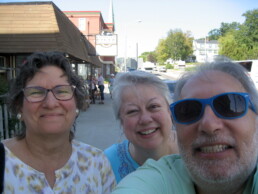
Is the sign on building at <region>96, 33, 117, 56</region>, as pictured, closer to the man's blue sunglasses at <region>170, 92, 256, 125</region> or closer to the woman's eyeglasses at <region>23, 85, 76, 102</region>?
the woman's eyeglasses at <region>23, 85, 76, 102</region>

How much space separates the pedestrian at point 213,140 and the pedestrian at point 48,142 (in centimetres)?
55

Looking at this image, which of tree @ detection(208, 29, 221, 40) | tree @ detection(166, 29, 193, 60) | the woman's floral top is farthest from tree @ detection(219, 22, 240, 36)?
the woman's floral top

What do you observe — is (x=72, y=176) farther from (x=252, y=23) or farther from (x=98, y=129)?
(x=252, y=23)

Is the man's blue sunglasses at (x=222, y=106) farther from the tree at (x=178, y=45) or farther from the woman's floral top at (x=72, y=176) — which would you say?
the tree at (x=178, y=45)

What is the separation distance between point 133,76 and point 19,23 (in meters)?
8.29

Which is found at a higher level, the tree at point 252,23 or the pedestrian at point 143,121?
the tree at point 252,23

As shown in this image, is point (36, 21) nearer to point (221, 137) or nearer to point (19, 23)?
point (19, 23)

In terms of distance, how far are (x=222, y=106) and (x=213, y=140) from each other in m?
0.20

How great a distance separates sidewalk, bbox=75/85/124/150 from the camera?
7.36 meters

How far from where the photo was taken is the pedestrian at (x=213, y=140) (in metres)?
1.34

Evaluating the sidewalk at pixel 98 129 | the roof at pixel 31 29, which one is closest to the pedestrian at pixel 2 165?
the sidewalk at pixel 98 129

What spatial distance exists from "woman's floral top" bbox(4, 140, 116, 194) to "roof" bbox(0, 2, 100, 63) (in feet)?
23.4

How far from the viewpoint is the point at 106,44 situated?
1670 centimetres

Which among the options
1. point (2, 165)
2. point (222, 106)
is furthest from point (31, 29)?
point (222, 106)
